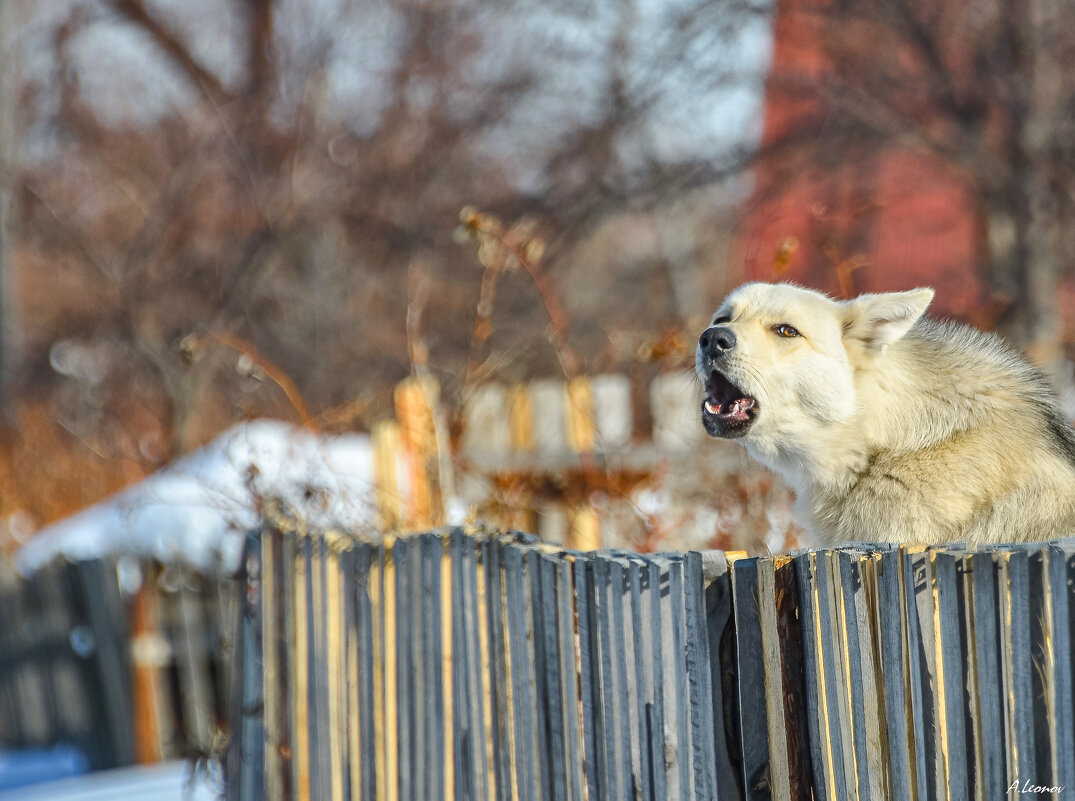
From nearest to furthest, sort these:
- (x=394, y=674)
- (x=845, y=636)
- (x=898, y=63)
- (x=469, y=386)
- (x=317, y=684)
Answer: (x=845, y=636)
(x=394, y=674)
(x=317, y=684)
(x=469, y=386)
(x=898, y=63)

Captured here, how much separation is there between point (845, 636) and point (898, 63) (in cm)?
859

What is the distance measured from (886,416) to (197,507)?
595cm

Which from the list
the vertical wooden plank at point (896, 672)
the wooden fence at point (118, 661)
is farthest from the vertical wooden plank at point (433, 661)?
the wooden fence at point (118, 661)

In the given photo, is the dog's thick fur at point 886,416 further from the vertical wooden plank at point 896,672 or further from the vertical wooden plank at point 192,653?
the vertical wooden plank at point 192,653

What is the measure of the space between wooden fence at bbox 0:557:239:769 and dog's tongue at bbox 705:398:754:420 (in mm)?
5567

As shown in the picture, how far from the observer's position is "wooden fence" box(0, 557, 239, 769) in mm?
8523

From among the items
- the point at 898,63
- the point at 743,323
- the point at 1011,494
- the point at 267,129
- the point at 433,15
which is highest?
the point at 433,15

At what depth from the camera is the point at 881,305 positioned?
3674 mm

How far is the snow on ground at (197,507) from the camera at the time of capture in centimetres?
677

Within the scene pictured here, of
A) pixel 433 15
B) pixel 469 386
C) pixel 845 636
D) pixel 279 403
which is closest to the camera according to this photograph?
pixel 845 636

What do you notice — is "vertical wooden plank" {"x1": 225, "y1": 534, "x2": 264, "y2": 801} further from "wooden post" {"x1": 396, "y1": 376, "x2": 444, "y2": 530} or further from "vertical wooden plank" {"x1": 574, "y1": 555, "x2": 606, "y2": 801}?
"vertical wooden plank" {"x1": 574, "y1": 555, "x2": 606, "y2": 801}

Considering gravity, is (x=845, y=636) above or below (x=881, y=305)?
below

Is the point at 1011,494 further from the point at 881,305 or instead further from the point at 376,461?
the point at 376,461

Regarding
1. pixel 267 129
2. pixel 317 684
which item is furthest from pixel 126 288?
pixel 317 684
